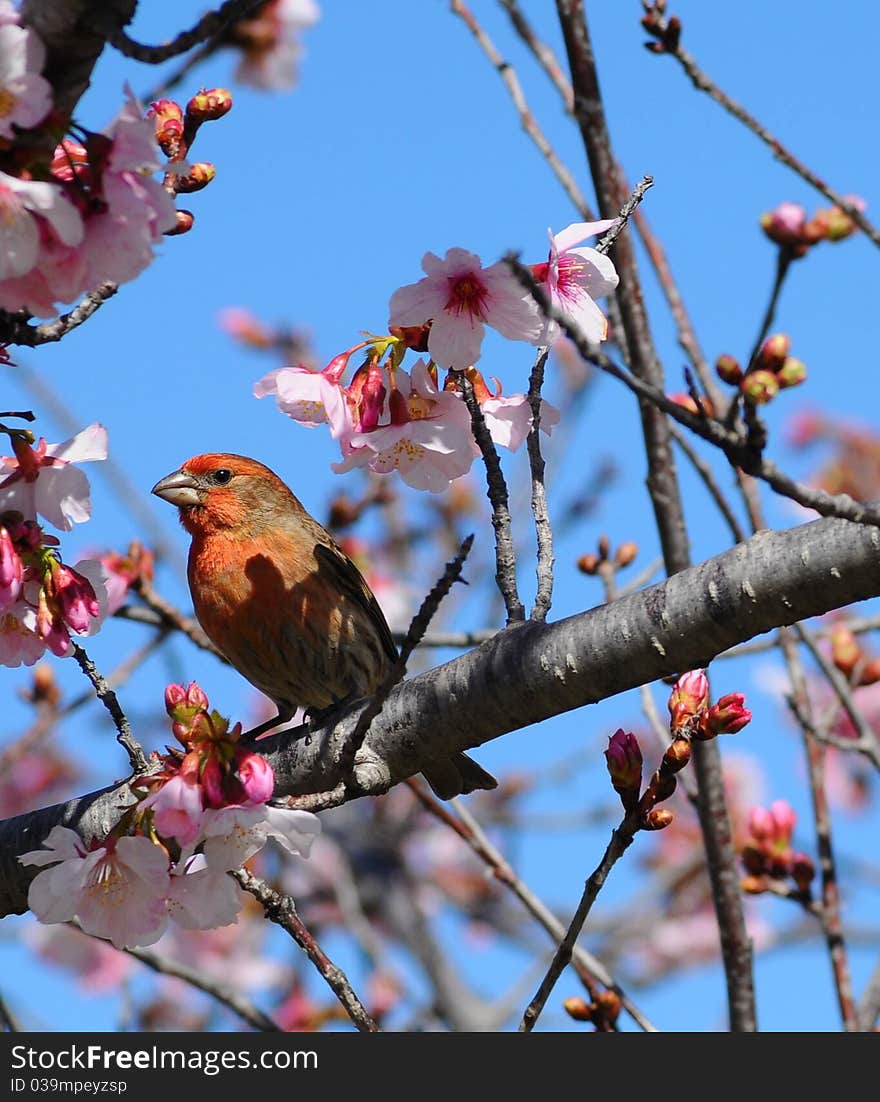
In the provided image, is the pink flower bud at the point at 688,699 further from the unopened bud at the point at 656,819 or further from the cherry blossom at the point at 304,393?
the cherry blossom at the point at 304,393

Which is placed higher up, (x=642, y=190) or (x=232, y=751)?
(x=642, y=190)

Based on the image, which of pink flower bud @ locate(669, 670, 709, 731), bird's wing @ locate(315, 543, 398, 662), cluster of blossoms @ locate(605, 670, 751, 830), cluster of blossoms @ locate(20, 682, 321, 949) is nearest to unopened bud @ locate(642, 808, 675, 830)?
cluster of blossoms @ locate(605, 670, 751, 830)

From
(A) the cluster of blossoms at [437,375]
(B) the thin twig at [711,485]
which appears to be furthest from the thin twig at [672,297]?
(A) the cluster of blossoms at [437,375]

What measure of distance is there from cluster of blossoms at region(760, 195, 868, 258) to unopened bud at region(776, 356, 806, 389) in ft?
1.90

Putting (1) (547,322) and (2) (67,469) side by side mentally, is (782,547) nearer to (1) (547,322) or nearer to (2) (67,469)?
(1) (547,322)

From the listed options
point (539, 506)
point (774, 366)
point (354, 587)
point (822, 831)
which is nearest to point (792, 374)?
point (774, 366)

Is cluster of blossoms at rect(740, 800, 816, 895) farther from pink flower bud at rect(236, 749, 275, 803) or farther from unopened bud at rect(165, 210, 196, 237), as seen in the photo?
unopened bud at rect(165, 210, 196, 237)

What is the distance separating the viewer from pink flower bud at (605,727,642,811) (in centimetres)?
324

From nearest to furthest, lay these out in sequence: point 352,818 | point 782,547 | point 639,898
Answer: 1. point 782,547
2. point 639,898
3. point 352,818

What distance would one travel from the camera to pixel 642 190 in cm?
329

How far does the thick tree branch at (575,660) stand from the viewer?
105 inches

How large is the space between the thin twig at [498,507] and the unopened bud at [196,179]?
0.70m
